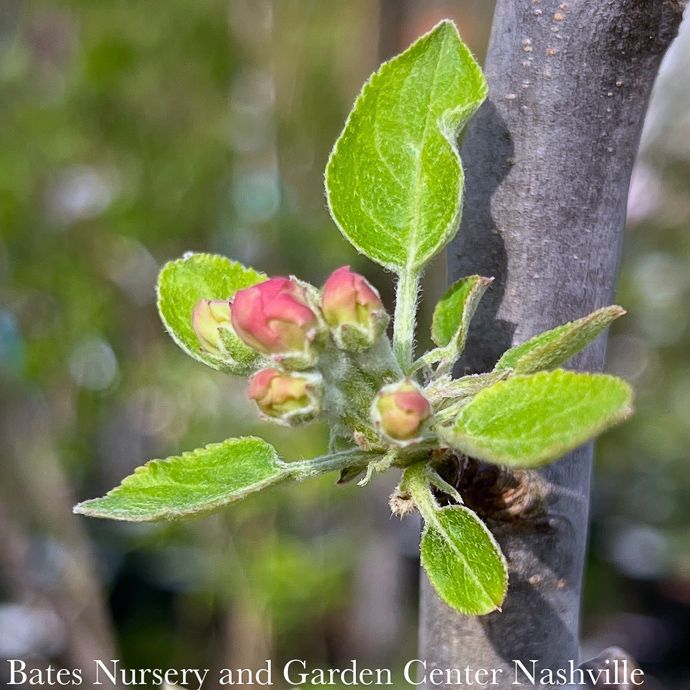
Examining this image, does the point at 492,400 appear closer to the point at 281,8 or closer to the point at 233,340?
the point at 233,340

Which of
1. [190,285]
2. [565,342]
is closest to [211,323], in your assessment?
[190,285]

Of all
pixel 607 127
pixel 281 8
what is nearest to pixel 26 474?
pixel 281 8

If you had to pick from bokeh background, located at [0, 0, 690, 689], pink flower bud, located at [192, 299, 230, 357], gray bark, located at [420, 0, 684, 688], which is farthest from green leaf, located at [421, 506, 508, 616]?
bokeh background, located at [0, 0, 690, 689]

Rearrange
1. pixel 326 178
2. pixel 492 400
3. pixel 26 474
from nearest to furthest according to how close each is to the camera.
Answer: pixel 492 400
pixel 326 178
pixel 26 474

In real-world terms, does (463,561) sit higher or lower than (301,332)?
lower

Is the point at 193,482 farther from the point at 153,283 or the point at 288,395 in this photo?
the point at 153,283

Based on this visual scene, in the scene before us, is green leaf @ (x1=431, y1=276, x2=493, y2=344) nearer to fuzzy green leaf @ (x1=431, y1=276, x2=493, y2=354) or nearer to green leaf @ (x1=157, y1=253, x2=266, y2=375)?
fuzzy green leaf @ (x1=431, y1=276, x2=493, y2=354)
